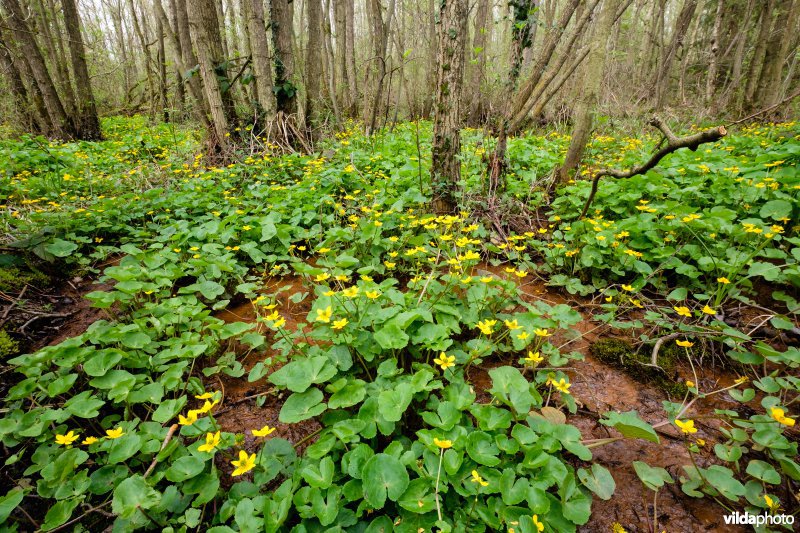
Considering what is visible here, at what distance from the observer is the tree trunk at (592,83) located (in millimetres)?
3645

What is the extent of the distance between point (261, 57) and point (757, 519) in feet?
22.9

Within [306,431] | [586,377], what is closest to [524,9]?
[586,377]

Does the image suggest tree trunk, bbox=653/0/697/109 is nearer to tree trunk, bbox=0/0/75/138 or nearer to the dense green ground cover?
the dense green ground cover

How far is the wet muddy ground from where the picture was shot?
1.36 m

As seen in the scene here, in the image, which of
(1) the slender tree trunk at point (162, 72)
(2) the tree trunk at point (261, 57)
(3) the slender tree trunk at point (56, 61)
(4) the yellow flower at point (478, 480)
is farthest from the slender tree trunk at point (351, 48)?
(4) the yellow flower at point (478, 480)

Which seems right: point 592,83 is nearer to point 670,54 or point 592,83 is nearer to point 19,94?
point 670,54

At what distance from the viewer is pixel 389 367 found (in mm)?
1762

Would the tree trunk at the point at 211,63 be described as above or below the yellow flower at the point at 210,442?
above

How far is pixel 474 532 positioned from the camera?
1.25m

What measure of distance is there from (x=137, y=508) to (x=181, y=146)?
7215 millimetres

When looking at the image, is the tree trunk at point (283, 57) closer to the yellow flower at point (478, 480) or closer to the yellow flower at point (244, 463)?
the yellow flower at point (244, 463)

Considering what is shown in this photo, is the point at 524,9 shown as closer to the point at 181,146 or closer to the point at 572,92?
the point at 572,92

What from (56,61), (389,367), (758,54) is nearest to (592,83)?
(389,367)

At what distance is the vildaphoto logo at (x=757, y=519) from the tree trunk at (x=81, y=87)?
38.6ft
